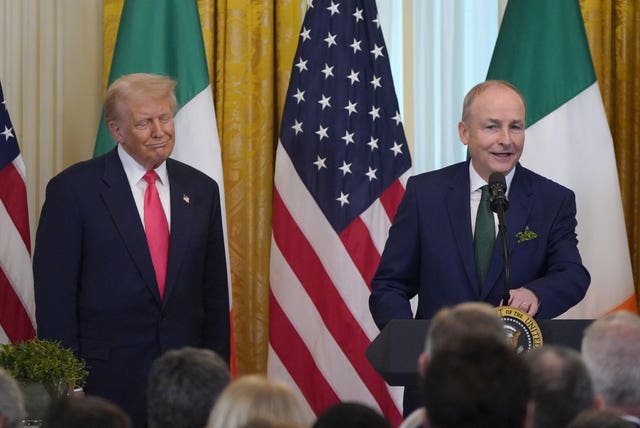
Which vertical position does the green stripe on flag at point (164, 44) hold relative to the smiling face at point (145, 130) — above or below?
above

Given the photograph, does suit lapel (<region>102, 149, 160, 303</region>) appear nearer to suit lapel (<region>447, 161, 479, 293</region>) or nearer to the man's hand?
suit lapel (<region>447, 161, 479, 293</region>)

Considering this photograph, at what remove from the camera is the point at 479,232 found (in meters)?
4.52

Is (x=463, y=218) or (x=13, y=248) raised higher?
(x=463, y=218)

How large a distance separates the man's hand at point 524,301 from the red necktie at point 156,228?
1478 millimetres

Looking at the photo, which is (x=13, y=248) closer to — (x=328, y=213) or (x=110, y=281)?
(x=110, y=281)

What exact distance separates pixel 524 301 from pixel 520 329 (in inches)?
15.4

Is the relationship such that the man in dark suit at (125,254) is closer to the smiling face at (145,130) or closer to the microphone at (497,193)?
the smiling face at (145,130)

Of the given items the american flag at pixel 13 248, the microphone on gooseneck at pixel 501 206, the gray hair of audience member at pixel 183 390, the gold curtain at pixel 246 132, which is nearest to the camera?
the gray hair of audience member at pixel 183 390

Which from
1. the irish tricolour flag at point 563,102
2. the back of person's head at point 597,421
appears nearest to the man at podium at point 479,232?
the irish tricolour flag at point 563,102

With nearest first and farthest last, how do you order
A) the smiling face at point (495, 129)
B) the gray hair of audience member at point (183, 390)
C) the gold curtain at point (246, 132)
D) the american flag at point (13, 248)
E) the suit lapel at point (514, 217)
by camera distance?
the gray hair of audience member at point (183, 390)
the suit lapel at point (514, 217)
the smiling face at point (495, 129)
the american flag at point (13, 248)
the gold curtain at point (246, 132)

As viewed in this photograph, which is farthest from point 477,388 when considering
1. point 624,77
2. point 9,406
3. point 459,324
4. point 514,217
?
point 624,77

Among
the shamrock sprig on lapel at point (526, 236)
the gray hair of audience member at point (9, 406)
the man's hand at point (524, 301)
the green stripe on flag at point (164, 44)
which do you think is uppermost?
the green stripe on flag at point (164, 44)

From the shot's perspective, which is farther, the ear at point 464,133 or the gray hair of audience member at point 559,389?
the ear at point 464,133

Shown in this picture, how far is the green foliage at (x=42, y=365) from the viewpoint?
3.74m
